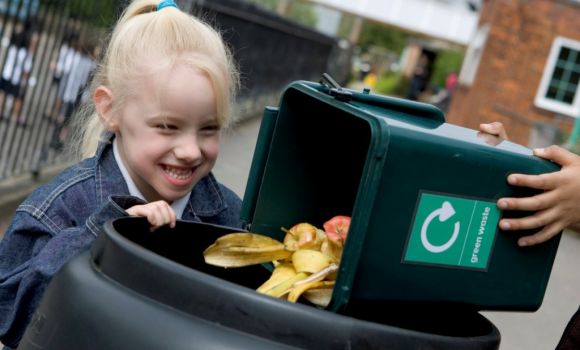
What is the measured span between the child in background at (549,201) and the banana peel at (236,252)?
0.45 meters

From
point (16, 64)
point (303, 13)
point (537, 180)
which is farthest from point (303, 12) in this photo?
point (537, 180)

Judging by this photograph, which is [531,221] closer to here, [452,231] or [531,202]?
[531,202]

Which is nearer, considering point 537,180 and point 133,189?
point 537,180

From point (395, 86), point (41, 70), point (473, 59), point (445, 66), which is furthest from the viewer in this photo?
point (445, 66)

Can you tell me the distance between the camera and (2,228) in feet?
18.4

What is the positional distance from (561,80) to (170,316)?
65.7ft

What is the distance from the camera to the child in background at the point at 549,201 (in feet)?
5.47

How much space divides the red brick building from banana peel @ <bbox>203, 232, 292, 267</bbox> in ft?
59.1

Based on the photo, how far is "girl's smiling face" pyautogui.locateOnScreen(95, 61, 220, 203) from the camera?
2.11 m

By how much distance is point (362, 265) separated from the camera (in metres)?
1.55

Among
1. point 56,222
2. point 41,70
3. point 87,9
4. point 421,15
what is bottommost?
point 41,70

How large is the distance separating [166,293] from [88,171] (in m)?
0.85

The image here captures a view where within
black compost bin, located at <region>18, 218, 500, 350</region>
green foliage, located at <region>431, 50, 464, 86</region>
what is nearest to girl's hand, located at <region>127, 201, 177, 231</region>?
black compost bin, located at <region>18, 218, 500, 350</region>

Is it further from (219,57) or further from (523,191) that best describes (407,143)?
(219,57)
